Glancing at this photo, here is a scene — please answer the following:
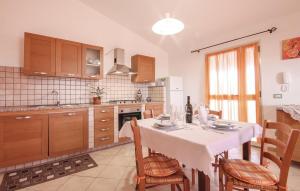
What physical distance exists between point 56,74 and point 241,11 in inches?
131

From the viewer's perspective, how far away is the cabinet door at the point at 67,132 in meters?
2.47

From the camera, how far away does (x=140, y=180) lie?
47.2 inches

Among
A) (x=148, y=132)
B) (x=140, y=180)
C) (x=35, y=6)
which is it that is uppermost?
(x=35, y=6)

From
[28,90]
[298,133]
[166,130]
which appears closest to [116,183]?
[166,130]

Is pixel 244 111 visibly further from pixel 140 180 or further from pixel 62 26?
pixel 62 26

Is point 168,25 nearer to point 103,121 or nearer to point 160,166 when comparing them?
point 160,166

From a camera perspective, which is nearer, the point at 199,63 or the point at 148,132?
the point at 148,132

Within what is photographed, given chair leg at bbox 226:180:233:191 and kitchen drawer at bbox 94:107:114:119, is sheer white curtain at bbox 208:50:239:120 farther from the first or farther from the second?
chair leg at bbox 226:180:233:191

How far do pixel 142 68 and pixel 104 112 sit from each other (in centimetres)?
155

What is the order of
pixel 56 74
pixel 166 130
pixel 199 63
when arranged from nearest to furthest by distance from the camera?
pixel 166 130 < pixel 56 74 < pixel 199 63

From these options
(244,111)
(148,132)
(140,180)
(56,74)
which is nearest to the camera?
(140,180)

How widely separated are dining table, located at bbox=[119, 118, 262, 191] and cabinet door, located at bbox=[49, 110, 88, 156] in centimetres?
162

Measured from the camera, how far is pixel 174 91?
418cm

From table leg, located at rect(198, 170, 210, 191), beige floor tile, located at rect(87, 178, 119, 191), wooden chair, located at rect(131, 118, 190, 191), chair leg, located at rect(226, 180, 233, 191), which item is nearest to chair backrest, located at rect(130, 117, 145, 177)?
wooden chair, located at rect(131, 118, 190, 191)
